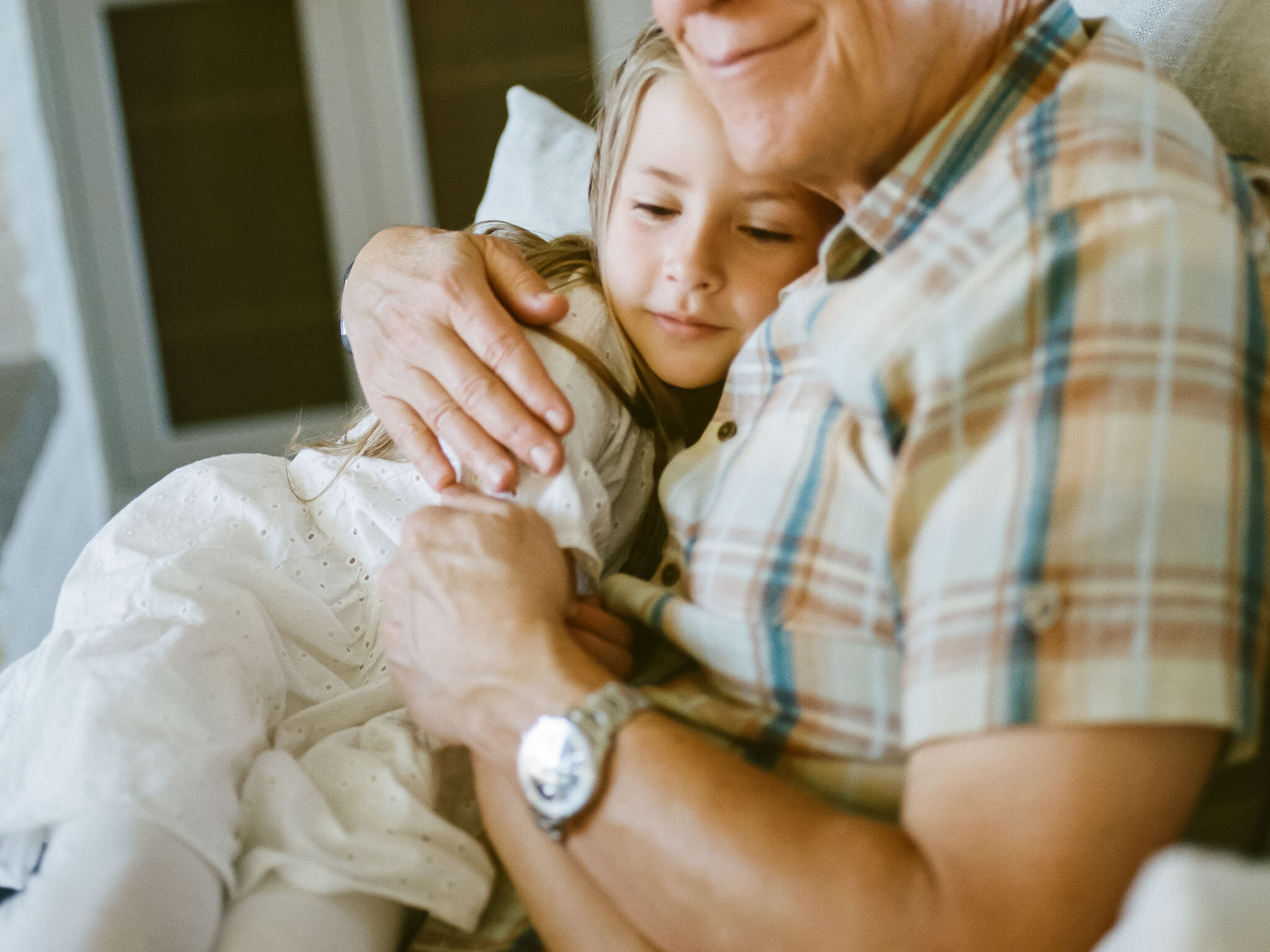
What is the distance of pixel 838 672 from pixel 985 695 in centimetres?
16

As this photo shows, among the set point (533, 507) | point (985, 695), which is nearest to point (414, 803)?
point (533, 507)

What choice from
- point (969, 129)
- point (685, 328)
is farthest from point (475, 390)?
point (969, 129)

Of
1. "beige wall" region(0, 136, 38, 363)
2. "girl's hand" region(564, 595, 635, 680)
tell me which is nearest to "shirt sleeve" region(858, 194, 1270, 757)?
"girl's hand" region(564, 595, 635, 680)

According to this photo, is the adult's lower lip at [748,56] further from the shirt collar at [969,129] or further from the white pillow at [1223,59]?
the white pillow at [1223,59]

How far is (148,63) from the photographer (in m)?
3.52

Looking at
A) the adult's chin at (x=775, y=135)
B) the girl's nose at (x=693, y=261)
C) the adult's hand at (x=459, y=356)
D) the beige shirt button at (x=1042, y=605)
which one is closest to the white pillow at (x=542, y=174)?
the adult's hand at (x=459, y=356)

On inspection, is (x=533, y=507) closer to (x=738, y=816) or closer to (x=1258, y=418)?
(x=738, y=816)

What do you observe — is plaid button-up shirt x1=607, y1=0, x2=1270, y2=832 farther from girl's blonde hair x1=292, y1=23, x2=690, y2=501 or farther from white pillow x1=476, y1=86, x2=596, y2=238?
white pillow x1=476, y1=86, x2=596, y2=238

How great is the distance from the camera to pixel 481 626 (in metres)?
0.90

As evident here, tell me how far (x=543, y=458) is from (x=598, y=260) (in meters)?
0.37

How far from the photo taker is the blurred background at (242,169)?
3.45 m

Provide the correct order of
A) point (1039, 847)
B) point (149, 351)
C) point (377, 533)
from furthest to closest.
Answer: point (149, 351) < point (377, 533) < point (1039, 847)

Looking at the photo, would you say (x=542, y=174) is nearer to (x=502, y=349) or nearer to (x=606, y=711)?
(x=502, y=349)

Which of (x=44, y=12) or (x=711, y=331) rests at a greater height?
(x=44, y=12)
